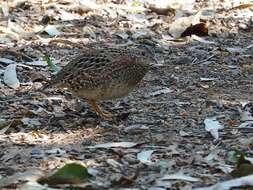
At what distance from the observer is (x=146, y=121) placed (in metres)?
5.96

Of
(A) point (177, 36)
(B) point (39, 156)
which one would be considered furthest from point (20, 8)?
(B) point (39, 156)

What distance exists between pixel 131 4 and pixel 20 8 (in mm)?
1669

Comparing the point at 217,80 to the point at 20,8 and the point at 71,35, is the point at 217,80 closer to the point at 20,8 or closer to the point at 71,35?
the point at 71,35

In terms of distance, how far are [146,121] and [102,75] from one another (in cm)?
56

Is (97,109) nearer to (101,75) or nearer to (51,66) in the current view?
(101,75)

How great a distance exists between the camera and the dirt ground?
4.77 m

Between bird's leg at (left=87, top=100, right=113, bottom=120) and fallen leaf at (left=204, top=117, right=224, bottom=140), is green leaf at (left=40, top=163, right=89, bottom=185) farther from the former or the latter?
bird's leg at (left=87, top=100, right=113, bottom=120)

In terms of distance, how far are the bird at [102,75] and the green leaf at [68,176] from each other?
1.45m

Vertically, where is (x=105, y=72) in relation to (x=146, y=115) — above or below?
above

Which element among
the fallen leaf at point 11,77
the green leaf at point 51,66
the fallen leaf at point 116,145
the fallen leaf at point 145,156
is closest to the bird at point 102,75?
the fallen leaf at point 116,145

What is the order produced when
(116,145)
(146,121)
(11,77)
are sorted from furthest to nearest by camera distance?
(11,77) < (146,121) < (116,145)

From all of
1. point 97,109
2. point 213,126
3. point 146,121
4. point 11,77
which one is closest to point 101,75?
point 97,109

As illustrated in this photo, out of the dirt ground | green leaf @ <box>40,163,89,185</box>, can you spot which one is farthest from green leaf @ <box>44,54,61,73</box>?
green leaf @ <box>40,163,89,185</box>

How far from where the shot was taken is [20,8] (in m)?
9.55
